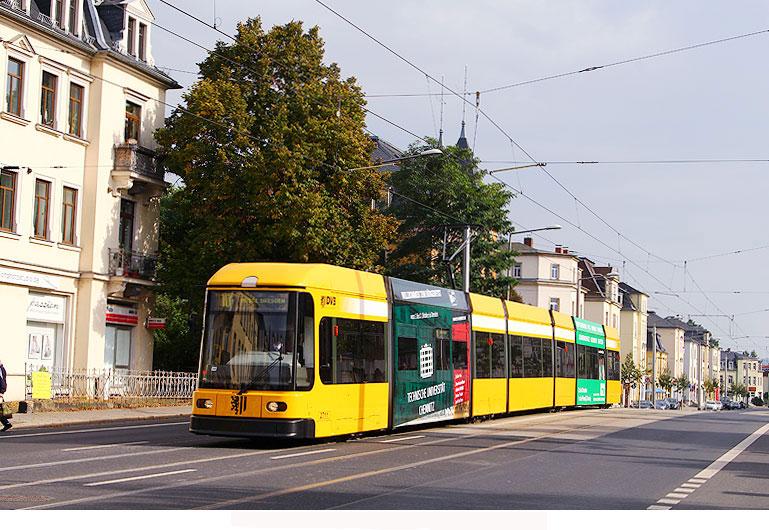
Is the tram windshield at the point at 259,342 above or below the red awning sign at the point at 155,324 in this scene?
below

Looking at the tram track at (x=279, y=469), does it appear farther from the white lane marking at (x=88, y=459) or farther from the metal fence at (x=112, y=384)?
the metal fence at (x=112, y=384)

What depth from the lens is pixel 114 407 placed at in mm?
31266

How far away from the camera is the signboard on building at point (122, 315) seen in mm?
34812

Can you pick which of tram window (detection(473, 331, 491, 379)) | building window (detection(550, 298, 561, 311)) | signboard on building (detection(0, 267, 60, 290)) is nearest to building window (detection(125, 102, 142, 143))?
signboard on building (detection(0, 267, 60, 290))

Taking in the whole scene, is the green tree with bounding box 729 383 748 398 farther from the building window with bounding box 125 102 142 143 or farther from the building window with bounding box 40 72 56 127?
the building window with bounding box 40 72 56 127

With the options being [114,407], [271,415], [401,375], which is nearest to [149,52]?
[114,407]

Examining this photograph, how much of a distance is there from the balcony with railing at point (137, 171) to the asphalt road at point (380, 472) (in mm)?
13822

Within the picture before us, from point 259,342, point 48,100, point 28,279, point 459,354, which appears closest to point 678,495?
point 259,342

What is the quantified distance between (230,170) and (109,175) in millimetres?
4036

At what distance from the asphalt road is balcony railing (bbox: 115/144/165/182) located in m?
14.0

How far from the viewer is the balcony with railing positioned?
34.5 m

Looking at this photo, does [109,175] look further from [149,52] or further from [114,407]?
[114,407]

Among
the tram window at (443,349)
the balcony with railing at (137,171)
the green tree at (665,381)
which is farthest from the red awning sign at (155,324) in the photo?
the green tree at (665,381)

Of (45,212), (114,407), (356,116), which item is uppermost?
(356,116)
